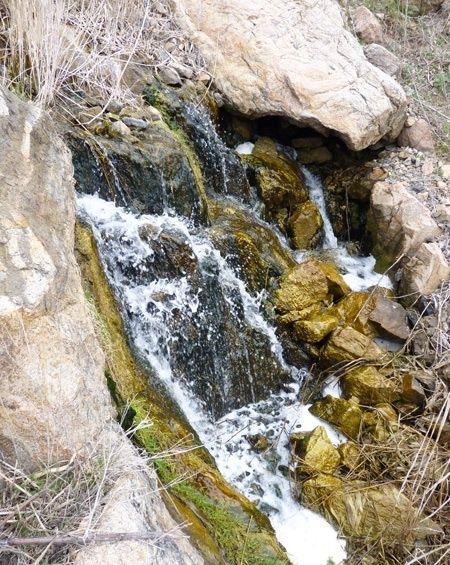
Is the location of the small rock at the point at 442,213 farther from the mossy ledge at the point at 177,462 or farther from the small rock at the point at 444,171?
the mossy ledge at the point at 177,462

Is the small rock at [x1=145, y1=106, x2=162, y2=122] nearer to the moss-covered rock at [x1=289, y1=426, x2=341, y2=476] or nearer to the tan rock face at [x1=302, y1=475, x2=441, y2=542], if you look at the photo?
the moss-covered rock at [x1=289, y1=426, x2=341, y2=476]

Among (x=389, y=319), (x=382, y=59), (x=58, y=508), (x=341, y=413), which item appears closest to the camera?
(x=58, y=508)

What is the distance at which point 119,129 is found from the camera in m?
3.11

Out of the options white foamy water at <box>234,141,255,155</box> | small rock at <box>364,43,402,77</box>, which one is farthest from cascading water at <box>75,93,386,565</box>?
small rock at <box>364,43,402,77</box>

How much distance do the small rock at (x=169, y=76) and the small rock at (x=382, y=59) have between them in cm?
178

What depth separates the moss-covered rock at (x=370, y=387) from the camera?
3.10 metres

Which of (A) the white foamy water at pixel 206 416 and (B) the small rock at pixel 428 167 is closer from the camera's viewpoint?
(A) the white foamy water at pixel 206 416

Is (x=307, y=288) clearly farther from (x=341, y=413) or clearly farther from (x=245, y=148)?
(x=245, y=148)

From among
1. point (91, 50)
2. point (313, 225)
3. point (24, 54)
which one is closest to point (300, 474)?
point (313, 225)

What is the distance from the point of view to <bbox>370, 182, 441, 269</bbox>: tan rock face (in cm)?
373

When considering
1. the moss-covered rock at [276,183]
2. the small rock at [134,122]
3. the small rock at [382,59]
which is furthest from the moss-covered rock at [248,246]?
the small rock at [382,59]

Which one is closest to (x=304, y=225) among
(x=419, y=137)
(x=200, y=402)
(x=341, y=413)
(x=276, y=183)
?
(x=276, y=183)

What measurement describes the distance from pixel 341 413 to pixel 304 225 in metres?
1.47

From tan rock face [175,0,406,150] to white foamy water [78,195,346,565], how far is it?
1.42 meters
